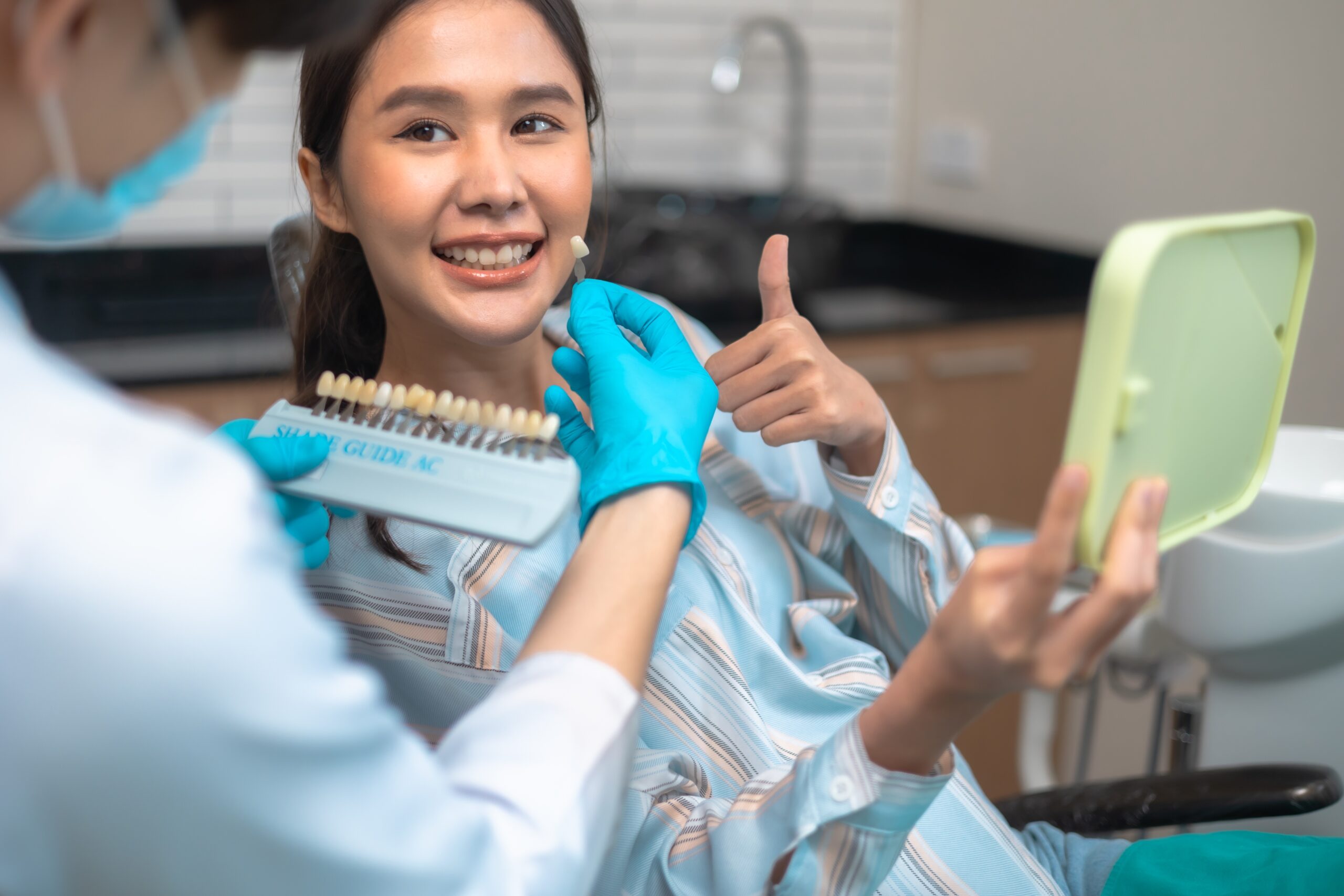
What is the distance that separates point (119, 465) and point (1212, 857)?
0.99 metres

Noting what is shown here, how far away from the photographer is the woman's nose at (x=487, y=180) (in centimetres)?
108

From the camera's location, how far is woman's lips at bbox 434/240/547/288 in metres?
1.11

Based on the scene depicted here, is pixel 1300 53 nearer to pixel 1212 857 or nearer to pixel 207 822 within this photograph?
Result: pixel 1212 857

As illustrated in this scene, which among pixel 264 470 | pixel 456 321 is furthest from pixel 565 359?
pixel 264 470

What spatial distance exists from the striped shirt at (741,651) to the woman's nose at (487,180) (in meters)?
0.33

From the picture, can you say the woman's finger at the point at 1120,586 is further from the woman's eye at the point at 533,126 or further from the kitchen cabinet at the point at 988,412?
the kitchen cabinet at the point at 988,412

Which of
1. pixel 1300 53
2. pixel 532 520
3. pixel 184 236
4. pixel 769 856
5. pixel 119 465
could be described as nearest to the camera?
pixel 119 465

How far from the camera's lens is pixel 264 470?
33.6 inches

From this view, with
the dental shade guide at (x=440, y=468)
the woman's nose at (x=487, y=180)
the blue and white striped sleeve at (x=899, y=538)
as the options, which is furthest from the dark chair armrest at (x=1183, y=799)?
the woman's nose at (x=487, y=180)

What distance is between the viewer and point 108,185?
0.66 meters

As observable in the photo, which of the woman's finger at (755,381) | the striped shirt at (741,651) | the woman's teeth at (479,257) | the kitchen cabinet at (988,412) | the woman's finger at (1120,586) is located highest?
the woman's teeth at (479,257)

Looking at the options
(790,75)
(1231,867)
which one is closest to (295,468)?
(1231,867)

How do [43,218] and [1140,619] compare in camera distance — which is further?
[1140,619]

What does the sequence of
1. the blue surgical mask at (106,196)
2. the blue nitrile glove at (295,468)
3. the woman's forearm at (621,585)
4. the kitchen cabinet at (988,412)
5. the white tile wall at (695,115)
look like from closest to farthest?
the blue surgical mask at (106,196)
the woman's forearm at (621,585)
the blue nitrile glove at (295,468)
the kitchen cabinet at (988,412)
the white tile wall at (695,115)
